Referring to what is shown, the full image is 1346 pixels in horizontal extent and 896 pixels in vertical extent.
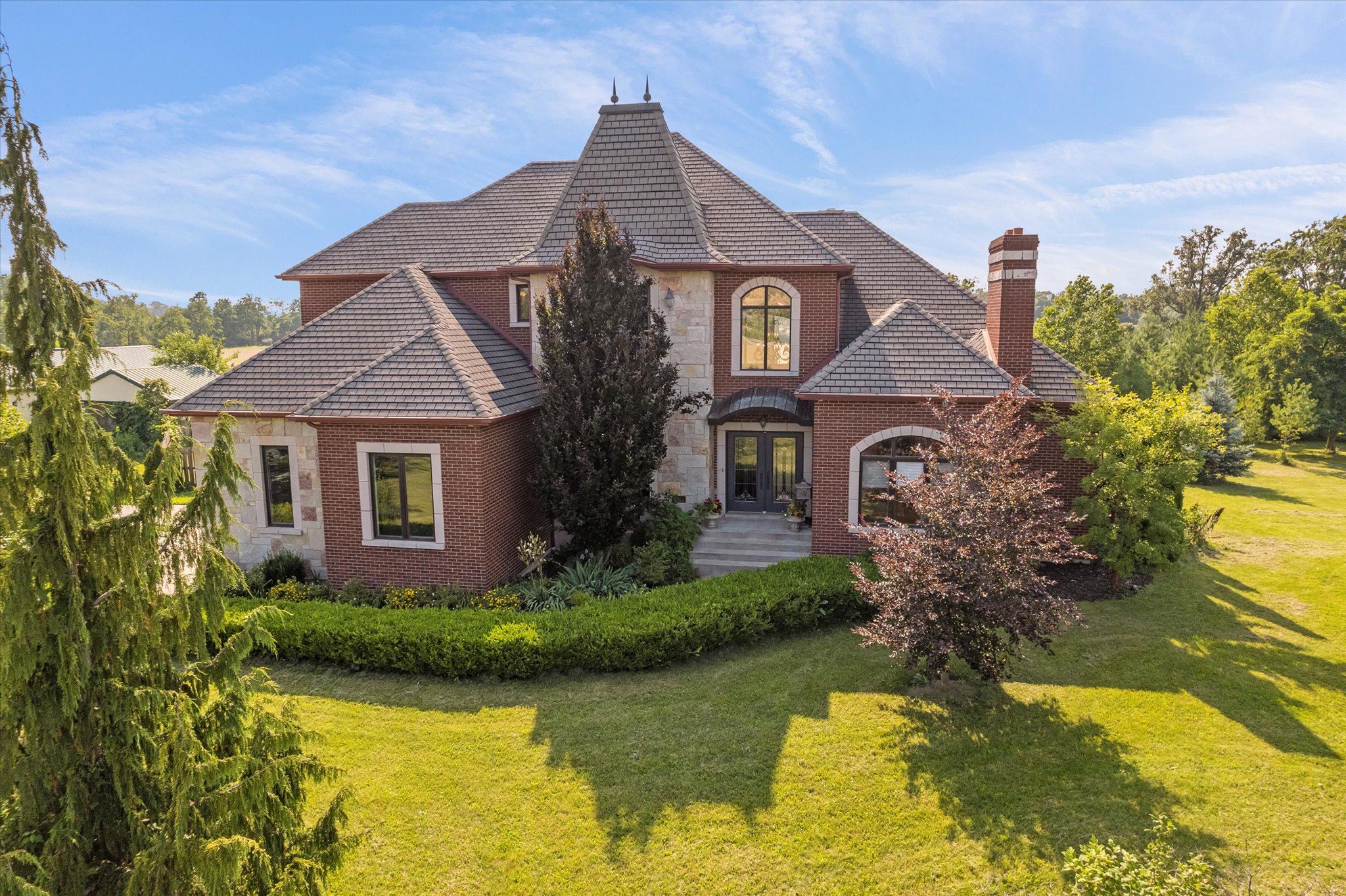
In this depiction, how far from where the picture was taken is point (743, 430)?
742 inches

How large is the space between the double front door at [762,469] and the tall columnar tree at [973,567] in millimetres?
7816

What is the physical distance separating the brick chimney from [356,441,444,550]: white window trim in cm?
1281

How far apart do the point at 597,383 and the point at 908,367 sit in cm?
690

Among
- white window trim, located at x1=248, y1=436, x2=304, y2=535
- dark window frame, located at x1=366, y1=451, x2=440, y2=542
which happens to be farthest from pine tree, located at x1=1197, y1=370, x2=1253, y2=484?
white window trim, located at x1=248, y1=436, x2=304, y2=535

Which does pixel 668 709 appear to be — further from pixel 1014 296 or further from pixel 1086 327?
pixel 1086 327

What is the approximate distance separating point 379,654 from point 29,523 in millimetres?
8119

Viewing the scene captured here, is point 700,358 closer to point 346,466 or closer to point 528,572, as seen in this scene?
point 528,572

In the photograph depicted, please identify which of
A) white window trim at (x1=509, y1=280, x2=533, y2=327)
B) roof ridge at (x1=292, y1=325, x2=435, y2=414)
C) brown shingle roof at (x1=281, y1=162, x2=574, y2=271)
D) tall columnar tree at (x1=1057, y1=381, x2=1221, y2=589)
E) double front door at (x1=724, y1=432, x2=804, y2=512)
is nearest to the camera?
tall columnar tree at (x1=1057, y1=381, x2=1221, y2=589)

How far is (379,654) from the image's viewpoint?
39.6ft

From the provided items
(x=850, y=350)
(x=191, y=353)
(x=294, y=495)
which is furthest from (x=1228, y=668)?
(x=191, y=353)

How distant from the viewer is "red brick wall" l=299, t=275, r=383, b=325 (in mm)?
21250

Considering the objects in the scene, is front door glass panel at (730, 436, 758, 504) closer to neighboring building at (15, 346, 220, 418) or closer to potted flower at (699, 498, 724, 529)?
potted flower at (699, 498, 724, 529)

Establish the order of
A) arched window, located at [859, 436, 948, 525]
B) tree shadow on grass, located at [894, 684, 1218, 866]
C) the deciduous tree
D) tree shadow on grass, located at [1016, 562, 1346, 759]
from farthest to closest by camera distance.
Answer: the deciduous tree < arched window, located at [859, 436, 948, 525] < tree shadow on grass, located at [1016, 562, 1346, 759] < tree shadow on grass, located at [894, 684, 1218, 866]

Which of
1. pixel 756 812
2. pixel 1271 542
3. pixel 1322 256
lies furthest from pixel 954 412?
pixel 1322 256
